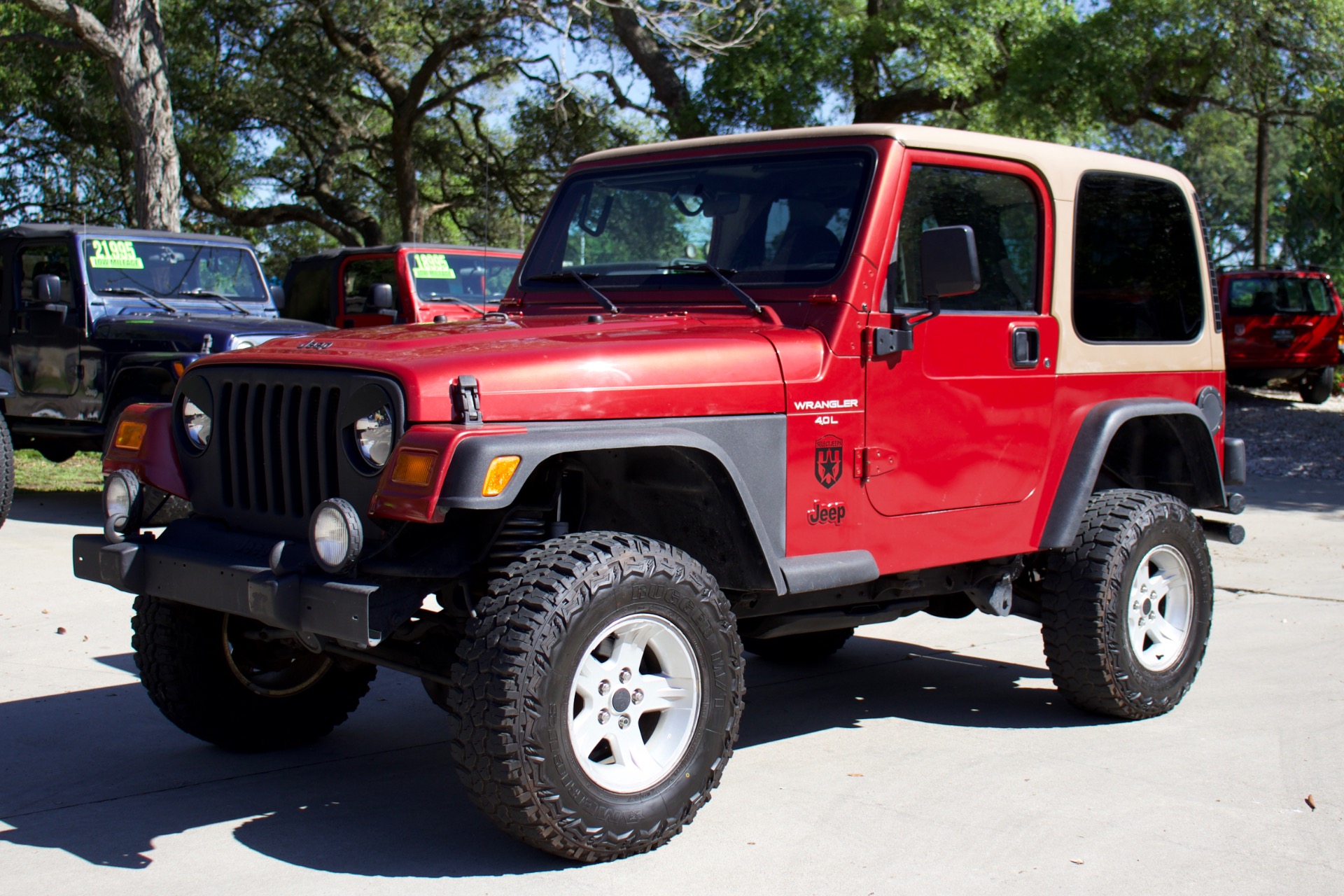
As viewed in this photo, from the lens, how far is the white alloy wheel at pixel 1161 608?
5.13m

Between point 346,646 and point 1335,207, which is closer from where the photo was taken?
point 346,646

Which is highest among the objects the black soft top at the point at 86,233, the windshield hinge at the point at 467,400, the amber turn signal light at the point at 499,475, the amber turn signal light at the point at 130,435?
the black soft top at the point at 86,233

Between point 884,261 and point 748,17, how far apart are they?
13936mm

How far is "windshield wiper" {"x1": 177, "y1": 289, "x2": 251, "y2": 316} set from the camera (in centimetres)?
1045

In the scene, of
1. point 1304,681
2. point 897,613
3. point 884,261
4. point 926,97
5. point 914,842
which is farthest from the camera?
point 926,97

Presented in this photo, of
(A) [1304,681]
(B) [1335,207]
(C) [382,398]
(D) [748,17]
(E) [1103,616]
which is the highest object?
(D) [748,17]

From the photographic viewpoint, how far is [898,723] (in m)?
5.13

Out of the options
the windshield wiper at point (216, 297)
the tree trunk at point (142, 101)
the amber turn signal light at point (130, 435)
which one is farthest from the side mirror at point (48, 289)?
the amber turn signal light at point (130, 435)

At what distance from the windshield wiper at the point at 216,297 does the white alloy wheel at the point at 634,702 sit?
7.63 metres

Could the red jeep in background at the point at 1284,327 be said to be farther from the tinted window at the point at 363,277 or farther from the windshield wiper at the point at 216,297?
the windshield wiper at the point at 216,297

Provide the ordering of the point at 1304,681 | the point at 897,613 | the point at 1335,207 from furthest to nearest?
the point at 1335,207, the point at 1304,681, the point at 897,613

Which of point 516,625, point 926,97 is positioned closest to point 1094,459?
point 516,625

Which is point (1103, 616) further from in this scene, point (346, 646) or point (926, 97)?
point (926, 97)

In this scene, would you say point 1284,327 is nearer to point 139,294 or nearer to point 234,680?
point 139,294
